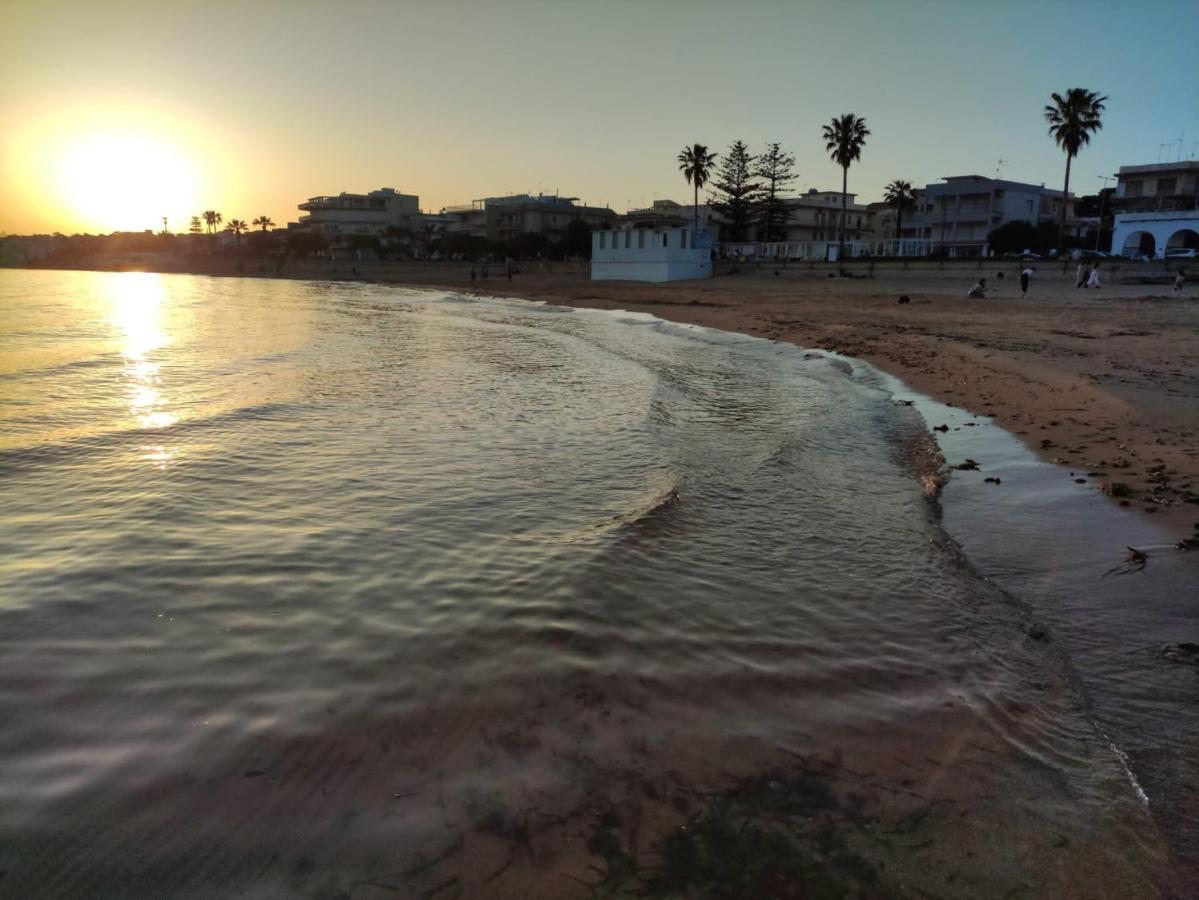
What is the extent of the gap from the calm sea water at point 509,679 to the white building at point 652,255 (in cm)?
5635

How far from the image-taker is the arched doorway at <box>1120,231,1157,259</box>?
57.2 m

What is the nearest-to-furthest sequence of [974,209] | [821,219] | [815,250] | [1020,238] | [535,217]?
[1020,238] → [815,250] → [974,209] → [821,219] → [535,217]

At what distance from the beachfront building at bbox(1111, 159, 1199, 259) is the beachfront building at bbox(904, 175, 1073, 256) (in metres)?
8.04

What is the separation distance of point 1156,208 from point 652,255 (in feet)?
166

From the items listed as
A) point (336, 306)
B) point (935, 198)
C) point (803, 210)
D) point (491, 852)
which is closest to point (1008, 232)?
point (935, 198)

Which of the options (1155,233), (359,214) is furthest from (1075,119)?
(359,214)

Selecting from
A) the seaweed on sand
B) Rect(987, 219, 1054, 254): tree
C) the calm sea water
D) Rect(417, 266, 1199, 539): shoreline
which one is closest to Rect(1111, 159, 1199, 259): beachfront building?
Rect(987, 219, 1054, 254): tree

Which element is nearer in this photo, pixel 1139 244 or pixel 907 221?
pixel 1139 244

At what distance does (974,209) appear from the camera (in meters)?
79.3

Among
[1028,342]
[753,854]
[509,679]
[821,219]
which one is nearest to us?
[753,854]

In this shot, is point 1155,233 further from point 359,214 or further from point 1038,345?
point 359,214

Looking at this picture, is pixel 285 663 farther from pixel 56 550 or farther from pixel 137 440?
pixel 137 440

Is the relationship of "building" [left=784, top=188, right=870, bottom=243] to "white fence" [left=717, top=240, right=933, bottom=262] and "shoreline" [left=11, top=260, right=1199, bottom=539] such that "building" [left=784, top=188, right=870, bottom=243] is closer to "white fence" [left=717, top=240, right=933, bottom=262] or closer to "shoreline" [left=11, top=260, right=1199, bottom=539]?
"white fence" [left=717, top=240, right=933, bottom=262]

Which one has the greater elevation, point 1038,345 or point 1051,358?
point 1038,345
